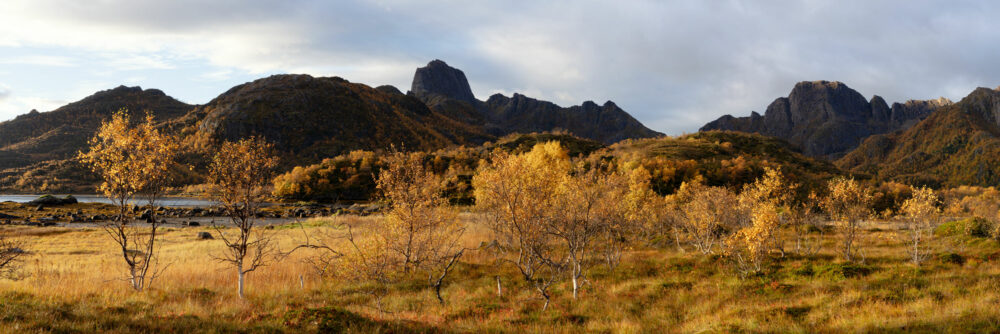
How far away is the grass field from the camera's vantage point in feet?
37.0

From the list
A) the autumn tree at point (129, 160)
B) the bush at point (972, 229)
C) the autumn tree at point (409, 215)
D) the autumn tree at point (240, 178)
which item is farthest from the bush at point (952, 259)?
the autumn tree at point (129, 160)

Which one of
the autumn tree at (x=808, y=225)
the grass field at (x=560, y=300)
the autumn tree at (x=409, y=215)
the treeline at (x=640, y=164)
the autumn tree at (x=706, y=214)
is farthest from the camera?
the treeline at (x=640, y=164)

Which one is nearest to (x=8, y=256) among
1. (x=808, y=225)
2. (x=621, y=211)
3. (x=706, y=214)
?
(x=621, y=211)

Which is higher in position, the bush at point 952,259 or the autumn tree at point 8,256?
the autumn tree at point 8,256

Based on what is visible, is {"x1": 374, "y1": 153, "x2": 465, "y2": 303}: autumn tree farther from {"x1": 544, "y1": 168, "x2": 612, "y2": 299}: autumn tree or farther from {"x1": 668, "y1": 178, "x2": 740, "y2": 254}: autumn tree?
{"x1": 668, "y1": 178, "x2": 740, "y2": 254}: autumn tree

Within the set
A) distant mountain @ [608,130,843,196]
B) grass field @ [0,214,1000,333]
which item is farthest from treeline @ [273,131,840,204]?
grass field @ [0,214,1000,333]

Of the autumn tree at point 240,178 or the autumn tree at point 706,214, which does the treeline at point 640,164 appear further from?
the autumn tree at point 240,178

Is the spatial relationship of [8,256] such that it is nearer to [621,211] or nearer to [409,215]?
[409,215]

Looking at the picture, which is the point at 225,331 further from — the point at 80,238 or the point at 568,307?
the point at 80,238

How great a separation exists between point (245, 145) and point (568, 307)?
1450 centimetres

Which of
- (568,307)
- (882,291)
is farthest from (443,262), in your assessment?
(882,291)

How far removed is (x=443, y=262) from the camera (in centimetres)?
2172

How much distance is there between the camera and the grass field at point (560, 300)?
37.0 ft

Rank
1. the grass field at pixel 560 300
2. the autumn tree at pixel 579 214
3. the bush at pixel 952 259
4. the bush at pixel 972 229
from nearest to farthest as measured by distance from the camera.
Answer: the grass field at pixel 560 300 → the autumn tree at pixel 579 214 → the bush at pixel 952 259 → the bush at pixel 972 229
